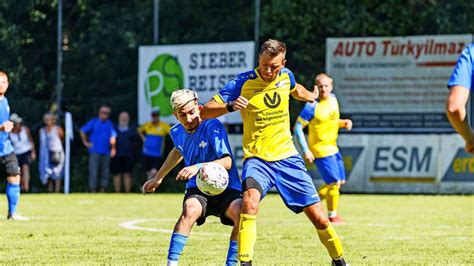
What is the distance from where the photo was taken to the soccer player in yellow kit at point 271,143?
862 cm

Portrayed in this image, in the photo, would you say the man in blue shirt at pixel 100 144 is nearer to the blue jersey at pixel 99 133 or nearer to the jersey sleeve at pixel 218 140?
the blue jersey at pixel 99 133

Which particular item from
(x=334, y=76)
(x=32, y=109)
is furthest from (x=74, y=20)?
(x=334, y=76)

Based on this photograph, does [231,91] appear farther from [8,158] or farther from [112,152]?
[112,152]

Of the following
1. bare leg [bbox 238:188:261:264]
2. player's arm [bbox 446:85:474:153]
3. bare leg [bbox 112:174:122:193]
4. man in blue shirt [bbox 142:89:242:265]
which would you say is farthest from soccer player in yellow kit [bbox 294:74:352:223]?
bare leg [bbox 112:174:122:193]

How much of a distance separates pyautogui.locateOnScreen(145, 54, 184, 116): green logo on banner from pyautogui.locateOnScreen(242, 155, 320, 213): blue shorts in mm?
16281

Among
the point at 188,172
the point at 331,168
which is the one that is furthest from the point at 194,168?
the point at 331,168

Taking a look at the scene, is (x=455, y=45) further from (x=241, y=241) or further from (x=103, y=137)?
(x=241, y=241)

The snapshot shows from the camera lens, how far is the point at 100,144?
83.5 ft

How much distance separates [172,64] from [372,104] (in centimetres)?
464

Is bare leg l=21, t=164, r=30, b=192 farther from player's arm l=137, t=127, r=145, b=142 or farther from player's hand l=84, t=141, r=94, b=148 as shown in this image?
player's arm l=137, t=127, r=145, b=142

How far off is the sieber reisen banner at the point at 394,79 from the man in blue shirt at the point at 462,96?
17316 mm

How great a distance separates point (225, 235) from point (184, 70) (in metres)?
12.6

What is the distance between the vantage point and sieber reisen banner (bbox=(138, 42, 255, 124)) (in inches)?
960

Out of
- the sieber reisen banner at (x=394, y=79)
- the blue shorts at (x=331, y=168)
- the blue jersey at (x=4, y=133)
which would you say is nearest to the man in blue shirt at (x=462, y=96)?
the blue shorts at (x=331, y=168)
